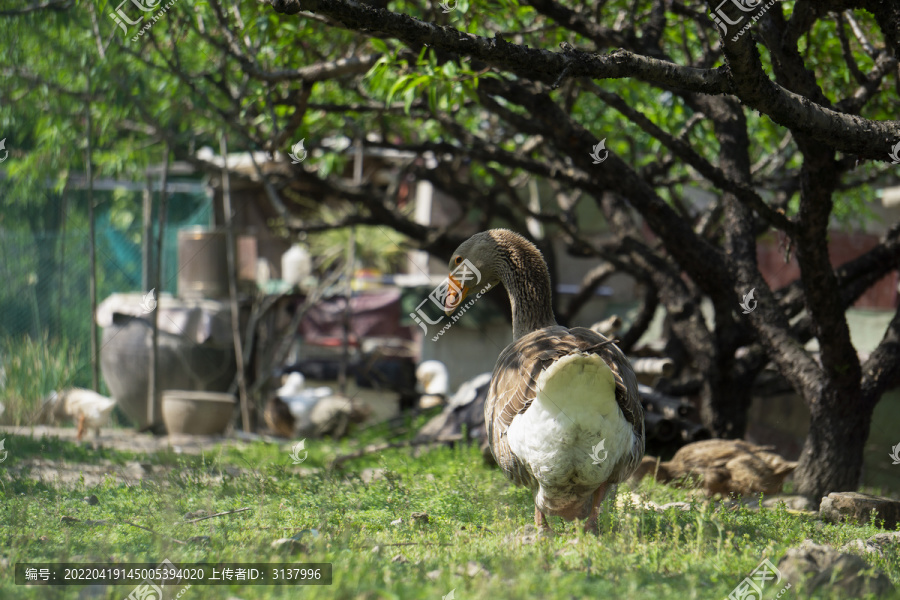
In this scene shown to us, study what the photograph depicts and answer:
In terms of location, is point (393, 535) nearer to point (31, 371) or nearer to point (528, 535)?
point (528, 535)

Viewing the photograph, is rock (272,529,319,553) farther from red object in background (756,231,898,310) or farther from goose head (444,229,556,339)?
red object in background (756,231,898,310)

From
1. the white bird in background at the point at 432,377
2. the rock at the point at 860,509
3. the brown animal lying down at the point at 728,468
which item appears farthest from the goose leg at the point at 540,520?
the white bird in background at the point at 432,377

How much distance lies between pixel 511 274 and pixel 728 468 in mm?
2281

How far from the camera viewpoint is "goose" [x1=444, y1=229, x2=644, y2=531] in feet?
12.0

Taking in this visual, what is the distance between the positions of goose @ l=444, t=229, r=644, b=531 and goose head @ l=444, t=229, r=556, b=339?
0.53 metres

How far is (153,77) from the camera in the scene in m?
9.19

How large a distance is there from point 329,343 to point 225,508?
28.5 ft

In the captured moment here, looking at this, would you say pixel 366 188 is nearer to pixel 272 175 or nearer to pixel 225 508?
pixel 272 175

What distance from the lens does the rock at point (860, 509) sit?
4.71 meters

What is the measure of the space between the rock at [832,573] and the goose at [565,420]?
99 cm

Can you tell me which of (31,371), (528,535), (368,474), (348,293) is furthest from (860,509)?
(31,371)

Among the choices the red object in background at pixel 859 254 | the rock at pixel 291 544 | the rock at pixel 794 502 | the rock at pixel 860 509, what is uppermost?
the red object in background at pixel 859 254

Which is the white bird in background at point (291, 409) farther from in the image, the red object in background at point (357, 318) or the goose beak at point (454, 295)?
the goose beak at point (454, 295)

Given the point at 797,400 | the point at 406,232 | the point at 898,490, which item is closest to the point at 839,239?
the point at 797,400
